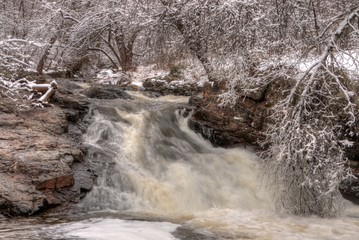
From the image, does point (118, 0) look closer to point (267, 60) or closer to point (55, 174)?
point (267, 60)

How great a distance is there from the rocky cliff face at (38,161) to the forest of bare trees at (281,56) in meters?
0.85

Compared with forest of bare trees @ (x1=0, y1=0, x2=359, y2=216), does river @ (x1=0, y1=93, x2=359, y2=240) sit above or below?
below

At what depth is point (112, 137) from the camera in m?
8.62

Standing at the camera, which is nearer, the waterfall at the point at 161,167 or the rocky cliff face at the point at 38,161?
the rocky cliff face at the point at 38,161

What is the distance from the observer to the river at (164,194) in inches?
206

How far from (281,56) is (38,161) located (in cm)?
497

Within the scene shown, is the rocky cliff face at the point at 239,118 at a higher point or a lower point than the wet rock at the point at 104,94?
lower

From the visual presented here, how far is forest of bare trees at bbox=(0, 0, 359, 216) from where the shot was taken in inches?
224

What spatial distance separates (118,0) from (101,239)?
11207 mm

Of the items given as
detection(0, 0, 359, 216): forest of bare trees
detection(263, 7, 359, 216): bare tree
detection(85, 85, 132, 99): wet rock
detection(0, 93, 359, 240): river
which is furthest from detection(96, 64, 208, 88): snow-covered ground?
detection(263, 7, 359, 216): bare tree

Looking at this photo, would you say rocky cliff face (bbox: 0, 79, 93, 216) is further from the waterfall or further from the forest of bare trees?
the forest of bare trees

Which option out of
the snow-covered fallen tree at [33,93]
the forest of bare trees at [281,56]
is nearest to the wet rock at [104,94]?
the forest of bare trees at [281,56]

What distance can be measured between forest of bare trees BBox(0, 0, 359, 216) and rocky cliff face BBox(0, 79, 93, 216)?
853 mm

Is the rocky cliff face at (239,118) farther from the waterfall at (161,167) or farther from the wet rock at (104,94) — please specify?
the wet rock at (104,94)
